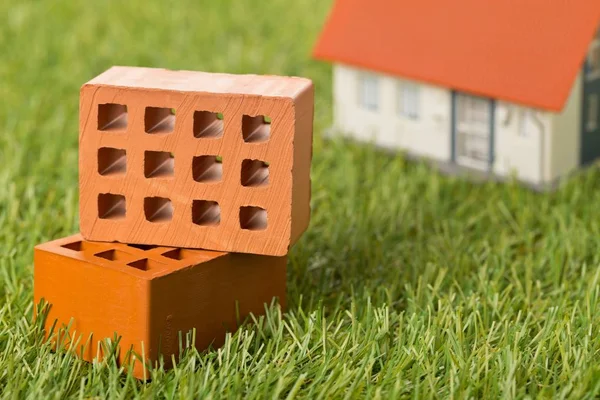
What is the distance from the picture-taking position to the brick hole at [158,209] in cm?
377

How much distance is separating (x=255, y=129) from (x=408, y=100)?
223cm

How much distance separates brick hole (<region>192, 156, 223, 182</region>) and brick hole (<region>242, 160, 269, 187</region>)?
82mm

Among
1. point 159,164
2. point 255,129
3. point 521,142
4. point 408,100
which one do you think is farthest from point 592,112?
point 159,164

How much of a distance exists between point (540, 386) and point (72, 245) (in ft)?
5.17

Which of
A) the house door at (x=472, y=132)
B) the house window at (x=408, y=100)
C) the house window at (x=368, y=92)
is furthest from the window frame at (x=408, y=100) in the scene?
the house door at (x=472, y=132)

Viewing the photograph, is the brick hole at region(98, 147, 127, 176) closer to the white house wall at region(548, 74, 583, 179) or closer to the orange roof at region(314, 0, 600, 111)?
the orange roof at region(314, 0, 600, 111)

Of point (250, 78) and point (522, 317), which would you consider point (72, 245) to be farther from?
point (522, 317)

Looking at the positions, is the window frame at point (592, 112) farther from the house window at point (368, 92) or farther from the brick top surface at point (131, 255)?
the brick top surface at point (131, 255)

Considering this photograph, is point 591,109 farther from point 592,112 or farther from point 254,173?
point 254,173

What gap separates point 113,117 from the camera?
12.4 feet

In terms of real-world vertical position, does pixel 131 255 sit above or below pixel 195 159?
below

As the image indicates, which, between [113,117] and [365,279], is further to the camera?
[365,279]

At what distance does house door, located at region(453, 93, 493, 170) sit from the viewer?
5.56m

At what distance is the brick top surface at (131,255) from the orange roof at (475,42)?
2.11 meters
